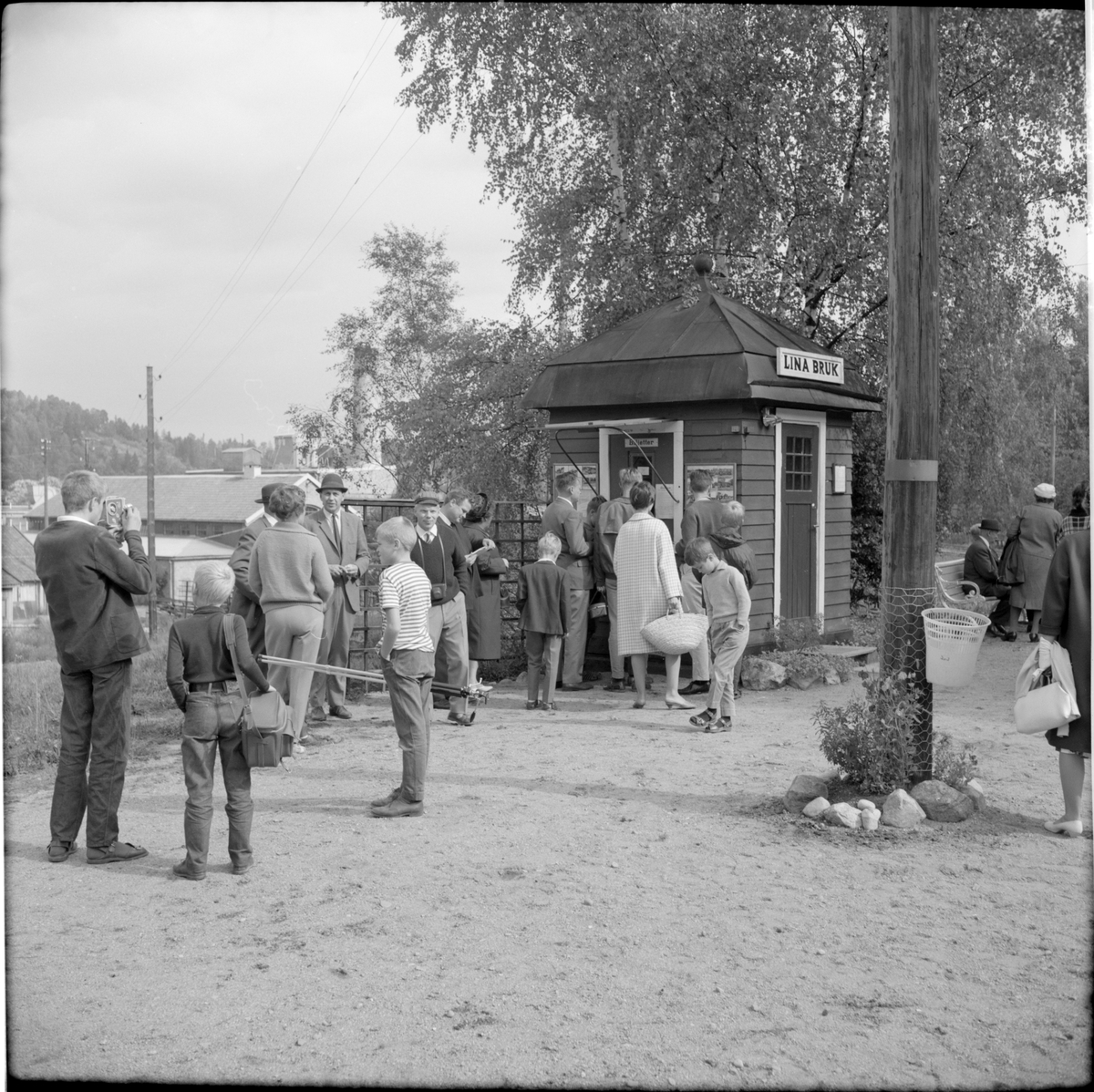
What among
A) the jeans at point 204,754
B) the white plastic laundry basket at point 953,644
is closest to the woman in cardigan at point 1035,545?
the white plastic laundry basket at point 953,644

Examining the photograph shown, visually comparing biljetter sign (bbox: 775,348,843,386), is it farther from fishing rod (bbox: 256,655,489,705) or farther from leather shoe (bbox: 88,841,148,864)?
leather shoe (bbox: 88,841,148,864)

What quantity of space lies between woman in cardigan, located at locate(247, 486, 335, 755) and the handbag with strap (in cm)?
225

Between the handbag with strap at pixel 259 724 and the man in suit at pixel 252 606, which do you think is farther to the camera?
the man in suit at pixel 252 606

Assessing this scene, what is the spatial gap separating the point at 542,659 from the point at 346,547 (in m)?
2.08

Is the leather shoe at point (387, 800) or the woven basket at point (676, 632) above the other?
the woven basket at point (676, 632)

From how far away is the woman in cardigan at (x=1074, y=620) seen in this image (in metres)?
5.73

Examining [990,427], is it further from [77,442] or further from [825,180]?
[77,442]

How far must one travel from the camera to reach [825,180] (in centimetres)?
1562

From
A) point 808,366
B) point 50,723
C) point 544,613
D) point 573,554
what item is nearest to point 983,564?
point 808,366

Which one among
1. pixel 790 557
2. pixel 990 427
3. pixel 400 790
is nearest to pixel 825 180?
pixel 990 427

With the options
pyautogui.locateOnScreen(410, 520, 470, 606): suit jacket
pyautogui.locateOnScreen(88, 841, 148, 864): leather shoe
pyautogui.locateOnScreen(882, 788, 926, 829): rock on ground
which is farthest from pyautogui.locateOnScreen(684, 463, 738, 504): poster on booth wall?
pyautogui.locateOnScreen(88, 841, 148, 864): leather shoe

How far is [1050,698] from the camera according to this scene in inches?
225

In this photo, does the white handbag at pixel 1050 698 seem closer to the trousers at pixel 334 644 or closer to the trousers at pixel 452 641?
the trousers at pixel 452 641

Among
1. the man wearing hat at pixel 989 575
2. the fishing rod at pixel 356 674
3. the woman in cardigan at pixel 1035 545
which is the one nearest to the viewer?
the fishing rod at pixel 356 674
